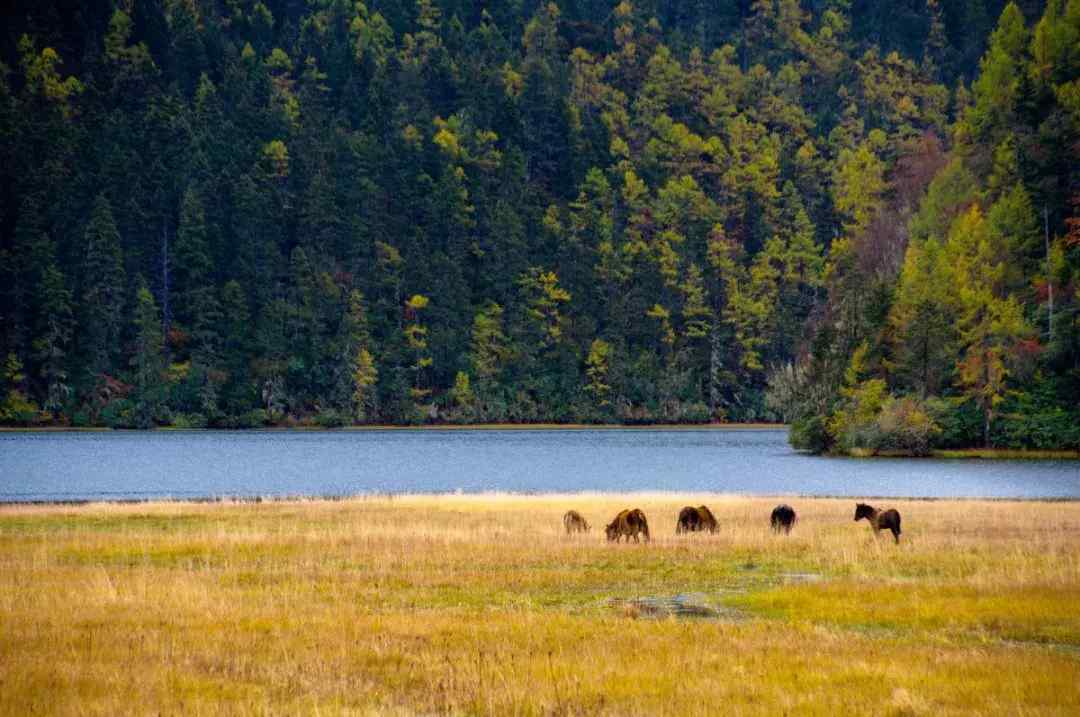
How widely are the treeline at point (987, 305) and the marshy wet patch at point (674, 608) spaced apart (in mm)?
70542

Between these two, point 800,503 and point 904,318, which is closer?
point 800,503

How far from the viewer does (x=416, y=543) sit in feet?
111

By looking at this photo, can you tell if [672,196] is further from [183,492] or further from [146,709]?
[146,709]

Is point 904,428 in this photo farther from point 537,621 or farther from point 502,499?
point 537,621

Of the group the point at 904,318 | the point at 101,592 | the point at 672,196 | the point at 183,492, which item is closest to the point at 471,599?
the point at 101,592

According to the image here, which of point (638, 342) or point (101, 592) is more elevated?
point (638, 342)

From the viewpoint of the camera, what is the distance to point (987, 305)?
92.6 metres

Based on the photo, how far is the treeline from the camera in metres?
91.5

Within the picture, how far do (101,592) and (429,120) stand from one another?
175653 mm

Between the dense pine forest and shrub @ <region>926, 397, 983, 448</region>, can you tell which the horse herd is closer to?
shrub @ <region>926, 397, 983, 448</region>

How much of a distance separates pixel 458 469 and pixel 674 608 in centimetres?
6374

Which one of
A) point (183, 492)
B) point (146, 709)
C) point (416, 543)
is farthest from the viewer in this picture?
point (183, 492)

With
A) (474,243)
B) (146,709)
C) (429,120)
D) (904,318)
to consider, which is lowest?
(146,709)

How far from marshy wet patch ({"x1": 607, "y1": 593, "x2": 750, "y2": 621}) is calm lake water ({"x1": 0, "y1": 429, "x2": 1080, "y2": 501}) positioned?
3587 cm
